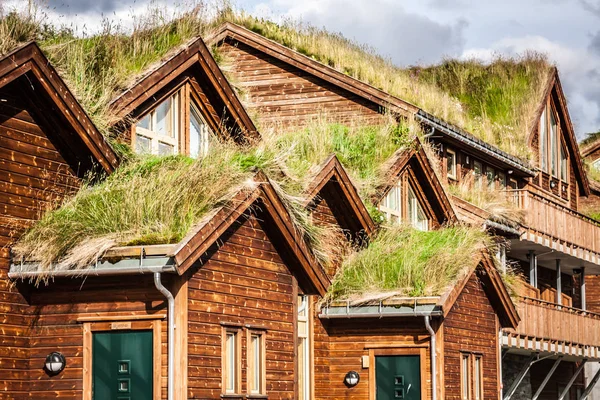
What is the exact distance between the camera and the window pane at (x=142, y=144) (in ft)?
71.8

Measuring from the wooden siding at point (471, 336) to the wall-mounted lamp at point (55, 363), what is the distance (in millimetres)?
9467

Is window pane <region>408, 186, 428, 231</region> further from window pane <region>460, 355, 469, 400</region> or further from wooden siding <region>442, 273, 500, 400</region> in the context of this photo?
window pane <region>460, 355, 469, 400</region>

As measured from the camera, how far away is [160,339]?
58.1ft

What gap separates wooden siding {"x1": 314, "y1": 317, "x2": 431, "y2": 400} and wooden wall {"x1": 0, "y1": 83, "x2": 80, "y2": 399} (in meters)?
7.81

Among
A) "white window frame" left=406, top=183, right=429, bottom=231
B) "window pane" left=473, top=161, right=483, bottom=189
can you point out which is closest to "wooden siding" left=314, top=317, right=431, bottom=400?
"white window frame" left=406, top=183, right=429, bottom=231

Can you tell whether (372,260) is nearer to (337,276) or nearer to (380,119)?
→ (337,276)

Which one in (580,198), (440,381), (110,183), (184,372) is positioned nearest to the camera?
(184,372)

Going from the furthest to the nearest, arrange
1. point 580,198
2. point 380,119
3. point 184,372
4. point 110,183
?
point 580,198 < point 380,119 < point 110,183 < point 184,372

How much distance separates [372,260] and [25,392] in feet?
29.2

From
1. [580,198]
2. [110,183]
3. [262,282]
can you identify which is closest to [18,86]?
[110,183]

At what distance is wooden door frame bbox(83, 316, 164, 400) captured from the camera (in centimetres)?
1764

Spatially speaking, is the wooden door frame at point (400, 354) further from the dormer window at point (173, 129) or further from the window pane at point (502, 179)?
the window pane at point (502, 179)

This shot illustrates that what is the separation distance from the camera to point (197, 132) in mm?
23953

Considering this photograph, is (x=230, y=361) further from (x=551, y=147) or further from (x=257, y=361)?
(x=551, y=147)
